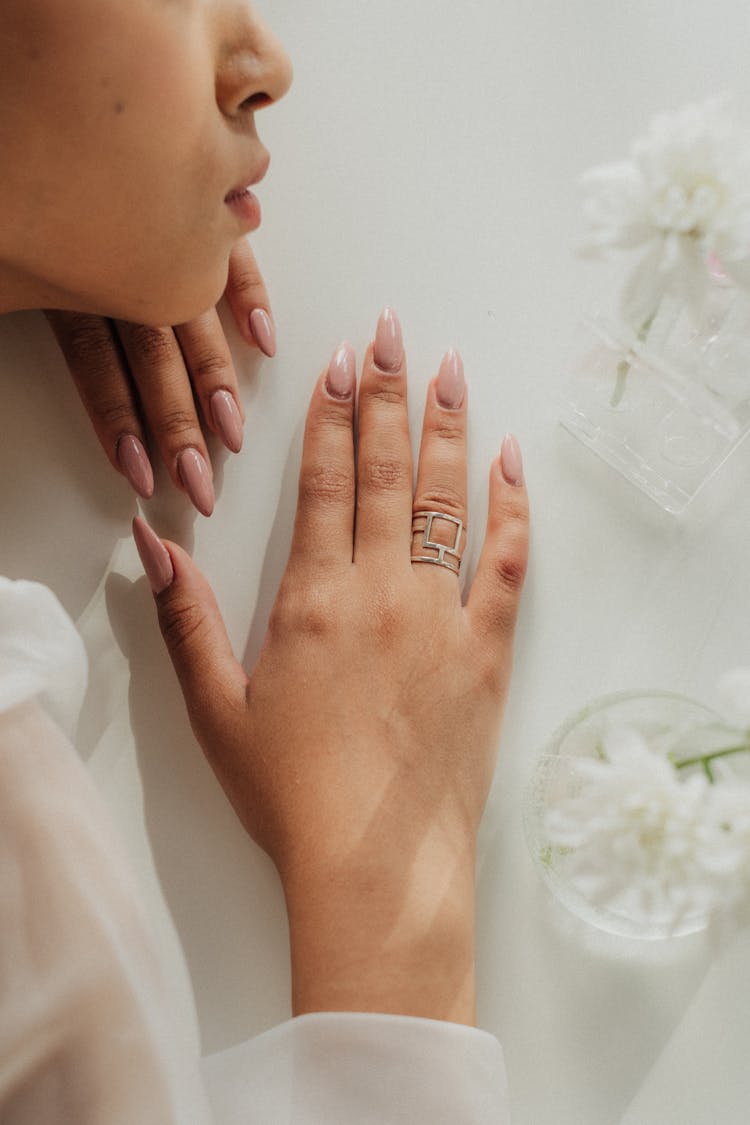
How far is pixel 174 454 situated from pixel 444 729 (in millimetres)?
256

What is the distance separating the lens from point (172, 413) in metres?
0.72

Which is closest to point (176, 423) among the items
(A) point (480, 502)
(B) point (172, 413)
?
(B) point (172, 413)

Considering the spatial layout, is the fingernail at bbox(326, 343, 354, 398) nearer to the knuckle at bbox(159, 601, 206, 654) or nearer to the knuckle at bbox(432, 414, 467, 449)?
the knuckle at bbox(432, 414, 467, 449)

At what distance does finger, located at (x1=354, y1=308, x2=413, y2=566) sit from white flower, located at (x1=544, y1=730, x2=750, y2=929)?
28 cm

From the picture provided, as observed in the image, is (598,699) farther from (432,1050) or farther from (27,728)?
(27,728)

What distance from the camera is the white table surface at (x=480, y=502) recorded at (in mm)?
651

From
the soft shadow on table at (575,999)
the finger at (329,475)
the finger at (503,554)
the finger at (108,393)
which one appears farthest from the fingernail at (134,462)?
the soft shadow on table at (575,999)

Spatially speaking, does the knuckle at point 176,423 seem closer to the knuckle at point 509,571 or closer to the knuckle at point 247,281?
the knuckle at point 247,281

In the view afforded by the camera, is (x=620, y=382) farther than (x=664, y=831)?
Yes

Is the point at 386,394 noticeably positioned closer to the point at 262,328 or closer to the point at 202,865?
the point at 262,328

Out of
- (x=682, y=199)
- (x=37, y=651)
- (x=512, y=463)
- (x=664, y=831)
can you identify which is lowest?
(x=37, y=651)

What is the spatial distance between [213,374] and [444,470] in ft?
0.56

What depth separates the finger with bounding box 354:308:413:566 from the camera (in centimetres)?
70

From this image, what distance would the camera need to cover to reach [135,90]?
1.65 feet
